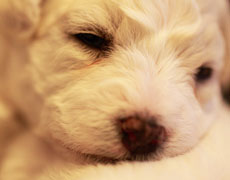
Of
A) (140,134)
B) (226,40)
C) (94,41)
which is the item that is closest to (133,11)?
(94,41)

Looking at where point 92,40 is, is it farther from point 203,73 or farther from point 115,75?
point 203,73

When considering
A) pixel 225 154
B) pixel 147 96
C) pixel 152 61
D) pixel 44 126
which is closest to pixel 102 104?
pixel 147 96

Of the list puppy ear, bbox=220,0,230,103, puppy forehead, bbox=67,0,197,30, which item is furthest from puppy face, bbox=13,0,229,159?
puppy ear, bbox=220,0,230,103

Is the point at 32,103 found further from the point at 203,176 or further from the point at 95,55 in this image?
the point at 203,176

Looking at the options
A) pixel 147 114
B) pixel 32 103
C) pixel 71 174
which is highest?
pixel 32 103

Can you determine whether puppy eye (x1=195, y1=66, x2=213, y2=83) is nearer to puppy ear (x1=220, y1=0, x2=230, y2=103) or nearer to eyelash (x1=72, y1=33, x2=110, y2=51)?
puppy ear (x1=220, y1=0, x2=230, y2=103)

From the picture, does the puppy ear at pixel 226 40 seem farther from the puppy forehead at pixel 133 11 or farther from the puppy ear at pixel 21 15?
the puppy ear at pixel 21 15

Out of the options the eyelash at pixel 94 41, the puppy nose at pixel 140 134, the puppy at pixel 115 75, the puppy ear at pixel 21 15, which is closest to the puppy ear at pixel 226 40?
the puppy at pixel 115 75

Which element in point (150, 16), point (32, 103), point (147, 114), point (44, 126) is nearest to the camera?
point (147, 114)
